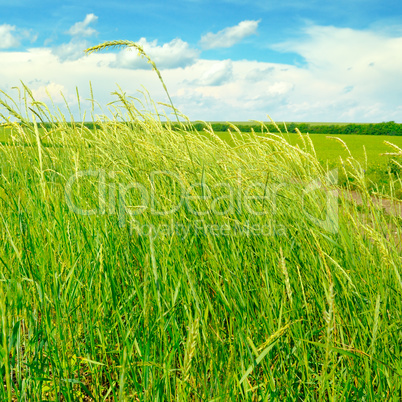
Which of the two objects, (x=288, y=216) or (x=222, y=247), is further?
(x=288, y=216)

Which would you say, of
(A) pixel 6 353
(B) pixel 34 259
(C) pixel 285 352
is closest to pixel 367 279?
(C) pixel 285 352

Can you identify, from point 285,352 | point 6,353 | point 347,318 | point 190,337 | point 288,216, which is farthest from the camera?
point 288,216

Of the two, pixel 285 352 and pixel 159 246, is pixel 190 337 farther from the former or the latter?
pixel 159 246

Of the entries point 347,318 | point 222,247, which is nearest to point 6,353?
point 222,247

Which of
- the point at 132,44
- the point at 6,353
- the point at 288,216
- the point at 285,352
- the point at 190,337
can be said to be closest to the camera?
the point at 190,337

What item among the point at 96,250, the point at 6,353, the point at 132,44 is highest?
the point at 132,44

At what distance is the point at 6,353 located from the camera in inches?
38.3

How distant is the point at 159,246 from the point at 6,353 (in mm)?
717

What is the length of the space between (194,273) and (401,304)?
0.76m

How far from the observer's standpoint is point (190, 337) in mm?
699

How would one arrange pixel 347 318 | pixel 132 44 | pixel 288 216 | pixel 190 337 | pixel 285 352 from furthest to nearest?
pixel 288 216
pixel 132 44
pixel 347 318
pixel 285 352
pixel 190 337

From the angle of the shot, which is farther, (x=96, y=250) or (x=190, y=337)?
(x=96, y=250)

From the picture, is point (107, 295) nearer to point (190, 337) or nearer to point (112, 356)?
point (112, 356)

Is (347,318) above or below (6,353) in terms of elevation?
below
